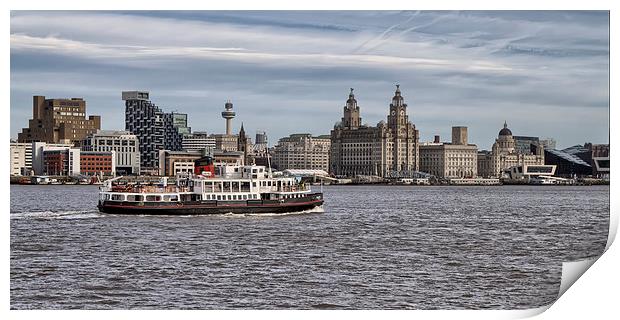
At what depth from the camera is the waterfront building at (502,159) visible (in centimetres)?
5441

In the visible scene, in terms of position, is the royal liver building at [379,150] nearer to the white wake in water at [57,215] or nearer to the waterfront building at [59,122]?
the waterfront building at [59,122]

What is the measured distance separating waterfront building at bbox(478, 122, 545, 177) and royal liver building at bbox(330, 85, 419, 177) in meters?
3.93

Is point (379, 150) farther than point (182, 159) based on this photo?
Yes

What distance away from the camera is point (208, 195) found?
18344 millimetres

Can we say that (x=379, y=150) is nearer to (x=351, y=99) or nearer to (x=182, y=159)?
(x=182, y=159)

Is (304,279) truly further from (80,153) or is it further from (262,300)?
(80,153)

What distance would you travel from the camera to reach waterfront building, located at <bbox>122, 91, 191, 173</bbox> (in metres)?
38.6

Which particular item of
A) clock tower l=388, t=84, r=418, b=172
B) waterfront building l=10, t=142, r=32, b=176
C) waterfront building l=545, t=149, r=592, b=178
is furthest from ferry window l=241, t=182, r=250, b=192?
clock tower l=388, t=84, r=418, b=172

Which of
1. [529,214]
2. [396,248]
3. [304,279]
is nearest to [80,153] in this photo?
[529,214]

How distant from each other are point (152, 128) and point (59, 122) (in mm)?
11505

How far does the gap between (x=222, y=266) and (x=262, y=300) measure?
7.02 ft

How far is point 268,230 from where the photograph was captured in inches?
595

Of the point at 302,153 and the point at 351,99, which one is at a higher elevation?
the point at 351,99

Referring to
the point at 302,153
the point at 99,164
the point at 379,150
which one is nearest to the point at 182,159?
the point at 99,164
